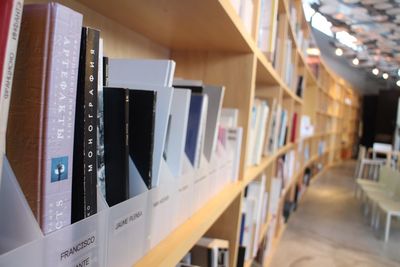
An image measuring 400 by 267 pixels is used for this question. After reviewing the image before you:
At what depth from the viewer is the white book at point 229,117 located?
3.47 feet

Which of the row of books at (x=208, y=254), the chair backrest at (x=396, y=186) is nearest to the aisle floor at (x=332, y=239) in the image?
the chair backrest at (x=396, y=186)

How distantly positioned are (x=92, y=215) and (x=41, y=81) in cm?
15

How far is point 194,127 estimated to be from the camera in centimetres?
70

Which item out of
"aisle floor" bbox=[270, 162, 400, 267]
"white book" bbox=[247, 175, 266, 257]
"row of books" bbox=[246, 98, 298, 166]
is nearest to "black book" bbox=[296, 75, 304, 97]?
"row of books" bbox=[246, 98, 298, 166]

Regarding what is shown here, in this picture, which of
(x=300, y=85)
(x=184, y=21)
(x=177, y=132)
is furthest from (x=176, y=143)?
(x=300, y=85)

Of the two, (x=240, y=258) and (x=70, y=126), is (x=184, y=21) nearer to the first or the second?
(x=70, y=126)

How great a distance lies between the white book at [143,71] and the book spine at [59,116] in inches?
9.8

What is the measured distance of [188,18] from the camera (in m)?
0.79

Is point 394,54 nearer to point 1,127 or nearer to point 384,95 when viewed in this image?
point 384,95

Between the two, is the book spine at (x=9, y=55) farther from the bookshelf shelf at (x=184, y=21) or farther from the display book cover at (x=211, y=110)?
the display book cover at (x=211, y=110)

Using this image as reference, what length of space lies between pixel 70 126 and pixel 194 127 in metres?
0.38

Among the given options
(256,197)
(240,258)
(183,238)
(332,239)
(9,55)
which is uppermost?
(9,55)

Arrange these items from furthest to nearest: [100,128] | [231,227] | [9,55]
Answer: [231,227] < [100,128] < [9,55]

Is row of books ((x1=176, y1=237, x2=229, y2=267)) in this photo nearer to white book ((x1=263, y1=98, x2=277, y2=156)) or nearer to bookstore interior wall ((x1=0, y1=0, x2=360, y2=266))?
bookstore interior wall ((x1=0, y1=0, x2=360, y2=266))
